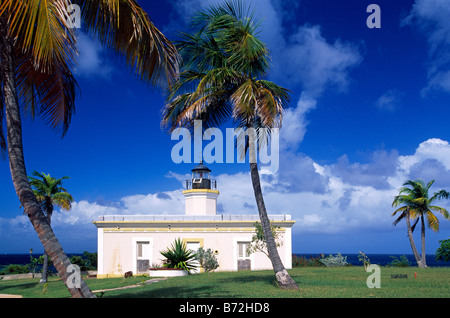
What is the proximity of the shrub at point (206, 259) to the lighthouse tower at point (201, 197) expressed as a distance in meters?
3.80

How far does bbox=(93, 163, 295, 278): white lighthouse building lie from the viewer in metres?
24.7

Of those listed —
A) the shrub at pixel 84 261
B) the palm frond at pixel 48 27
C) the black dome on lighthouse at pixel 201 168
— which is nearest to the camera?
the palm frond at pixel 48 27

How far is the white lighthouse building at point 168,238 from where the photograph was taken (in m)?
24.7

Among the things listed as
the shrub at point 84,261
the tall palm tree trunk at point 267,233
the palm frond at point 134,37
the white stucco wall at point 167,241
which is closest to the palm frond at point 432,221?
the white stucco wall at point 167,241

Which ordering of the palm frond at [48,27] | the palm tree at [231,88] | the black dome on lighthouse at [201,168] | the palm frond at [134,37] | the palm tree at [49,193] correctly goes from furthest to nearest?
the black dome on lighthouse at [201,168] < the palm tree at [49,193] < the palm tree at [231,88] < the palm frond at [134,37] < the palm frond at [48,27]

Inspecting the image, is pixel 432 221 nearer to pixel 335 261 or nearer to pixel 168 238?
pixel 335 261

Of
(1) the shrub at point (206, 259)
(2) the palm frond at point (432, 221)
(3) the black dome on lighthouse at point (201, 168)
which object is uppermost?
(3) the black dome on lighthouse at point (201, 168)

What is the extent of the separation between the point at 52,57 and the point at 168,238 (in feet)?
63.3

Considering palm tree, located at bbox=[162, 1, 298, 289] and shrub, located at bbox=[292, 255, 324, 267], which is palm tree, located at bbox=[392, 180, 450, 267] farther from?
palm tree, located at bbox=[162, 1, 298, 289]

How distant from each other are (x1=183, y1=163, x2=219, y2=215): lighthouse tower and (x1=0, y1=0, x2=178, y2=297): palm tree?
1818cm

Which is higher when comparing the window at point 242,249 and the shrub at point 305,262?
the window at point 242,249

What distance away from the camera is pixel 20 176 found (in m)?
7.12

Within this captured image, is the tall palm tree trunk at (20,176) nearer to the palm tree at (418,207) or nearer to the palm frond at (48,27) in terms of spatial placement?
the palm frond at (48,27)
